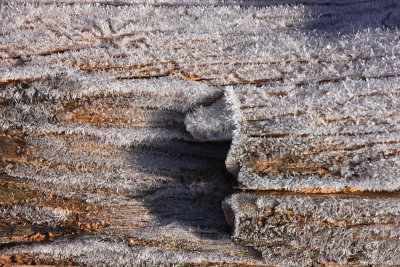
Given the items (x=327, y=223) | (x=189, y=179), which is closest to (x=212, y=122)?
(x=189, y=179)

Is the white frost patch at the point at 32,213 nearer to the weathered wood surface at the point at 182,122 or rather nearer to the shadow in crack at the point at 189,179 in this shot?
the weathered wood surface at the point at 182,122

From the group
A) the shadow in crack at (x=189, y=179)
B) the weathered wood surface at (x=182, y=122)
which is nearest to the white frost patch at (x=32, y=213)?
the weathered wood surface at (x=182, y=122)

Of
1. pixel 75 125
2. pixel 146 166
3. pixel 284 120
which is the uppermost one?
pixel 284 120

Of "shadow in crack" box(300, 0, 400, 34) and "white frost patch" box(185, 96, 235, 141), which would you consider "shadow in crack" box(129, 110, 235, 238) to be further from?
"shadow in crack" box(300, 0, 400, 34)

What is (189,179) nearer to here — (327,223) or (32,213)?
(327,223)

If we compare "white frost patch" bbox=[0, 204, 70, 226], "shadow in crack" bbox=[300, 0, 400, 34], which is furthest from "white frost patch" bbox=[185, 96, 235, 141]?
"white frost patch" bbox=[0, 204, 70, 226]

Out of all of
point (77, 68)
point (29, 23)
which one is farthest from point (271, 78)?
point (29, 23)

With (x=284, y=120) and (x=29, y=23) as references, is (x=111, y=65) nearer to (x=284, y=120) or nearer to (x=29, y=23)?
(x=29, y=23)
